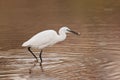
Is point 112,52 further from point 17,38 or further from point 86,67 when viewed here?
point 17,38

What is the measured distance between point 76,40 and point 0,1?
1207 cm

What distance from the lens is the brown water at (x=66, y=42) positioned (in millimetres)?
8602

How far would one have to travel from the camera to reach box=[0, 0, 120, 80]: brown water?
8602mm

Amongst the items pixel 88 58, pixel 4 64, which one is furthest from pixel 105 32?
pixel 4 64

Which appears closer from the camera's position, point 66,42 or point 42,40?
point 42,40

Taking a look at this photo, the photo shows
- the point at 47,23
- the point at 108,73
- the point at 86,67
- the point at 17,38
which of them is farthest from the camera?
the point at 47,23

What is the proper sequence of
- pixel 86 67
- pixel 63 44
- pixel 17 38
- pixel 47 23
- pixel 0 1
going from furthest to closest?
pixel 0 1 < pixel 47 23 < pixel 17 38 < pixel 63 44 < pixel 86 67

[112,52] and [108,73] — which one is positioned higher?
[112,52]

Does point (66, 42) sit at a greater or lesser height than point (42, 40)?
greater

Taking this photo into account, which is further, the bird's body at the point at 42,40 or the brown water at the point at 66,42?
the bird's body at the point at 42,40

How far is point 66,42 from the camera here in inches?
458

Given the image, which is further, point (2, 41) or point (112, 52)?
point (2, 41)

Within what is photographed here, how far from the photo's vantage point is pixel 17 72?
28.7 ft

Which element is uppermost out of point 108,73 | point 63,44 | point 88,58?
point 63,44
